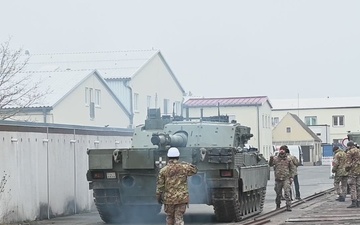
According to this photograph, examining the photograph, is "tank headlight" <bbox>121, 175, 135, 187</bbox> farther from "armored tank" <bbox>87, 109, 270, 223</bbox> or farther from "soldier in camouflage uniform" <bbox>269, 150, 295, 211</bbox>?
"soldier in camouflage uniform" <bbox>269, 150, 295, 211</bbox>

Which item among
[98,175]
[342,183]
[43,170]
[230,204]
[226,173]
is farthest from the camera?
[342,183]

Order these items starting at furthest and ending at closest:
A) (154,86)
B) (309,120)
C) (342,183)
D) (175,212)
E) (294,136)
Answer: (309,120) < (294,136) < (154,86) < (342,183) < (175,212)

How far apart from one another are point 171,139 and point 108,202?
2132mm

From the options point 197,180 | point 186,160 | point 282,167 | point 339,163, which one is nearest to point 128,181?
point 186,160

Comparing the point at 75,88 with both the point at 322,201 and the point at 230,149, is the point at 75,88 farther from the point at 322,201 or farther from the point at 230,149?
the point at 230,149

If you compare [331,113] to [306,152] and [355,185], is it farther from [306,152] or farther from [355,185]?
[355,185]

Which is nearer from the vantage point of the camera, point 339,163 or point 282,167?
point 282,167

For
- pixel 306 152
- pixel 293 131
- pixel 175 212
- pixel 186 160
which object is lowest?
pixel 306 152

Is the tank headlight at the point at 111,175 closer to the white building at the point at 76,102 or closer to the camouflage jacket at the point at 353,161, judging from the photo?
the camouflage jacket at the point at 353,161

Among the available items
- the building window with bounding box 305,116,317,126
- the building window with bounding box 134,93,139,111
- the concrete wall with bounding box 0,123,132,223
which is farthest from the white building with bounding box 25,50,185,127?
the building window with bounding box 305,116,317,126

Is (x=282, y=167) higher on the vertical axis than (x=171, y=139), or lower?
lower

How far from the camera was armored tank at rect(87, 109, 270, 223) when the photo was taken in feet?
64.8

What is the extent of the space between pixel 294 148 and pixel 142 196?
57.0 metres

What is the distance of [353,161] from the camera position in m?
24.8
